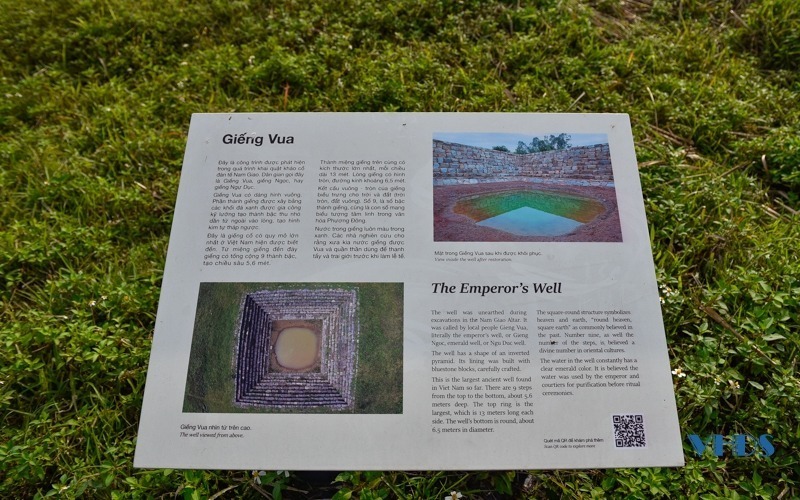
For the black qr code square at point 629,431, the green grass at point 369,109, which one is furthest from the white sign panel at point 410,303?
the green grass at point 369,109

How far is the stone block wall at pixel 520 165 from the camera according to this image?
2494 millimetres

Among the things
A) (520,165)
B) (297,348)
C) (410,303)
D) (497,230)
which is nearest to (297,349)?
(297,348)

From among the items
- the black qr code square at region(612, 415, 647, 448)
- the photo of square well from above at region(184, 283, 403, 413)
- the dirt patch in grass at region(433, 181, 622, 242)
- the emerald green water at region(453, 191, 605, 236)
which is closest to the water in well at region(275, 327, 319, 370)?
the photo of square well from above at region(184, 283, 403, 413)

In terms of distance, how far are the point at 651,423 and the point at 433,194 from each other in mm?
1235

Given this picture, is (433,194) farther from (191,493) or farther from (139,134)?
(139,134)

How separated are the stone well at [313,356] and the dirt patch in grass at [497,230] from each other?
1.61ft

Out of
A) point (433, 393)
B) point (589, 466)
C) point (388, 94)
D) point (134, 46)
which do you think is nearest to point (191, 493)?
point (433, 393)

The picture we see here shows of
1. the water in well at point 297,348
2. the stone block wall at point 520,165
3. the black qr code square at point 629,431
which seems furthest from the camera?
the stone block wall at point 520,165

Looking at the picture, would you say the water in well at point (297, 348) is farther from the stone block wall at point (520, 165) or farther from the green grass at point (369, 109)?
the stone block wall at point (520, 165)

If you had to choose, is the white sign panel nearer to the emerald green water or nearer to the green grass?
the emerald green water

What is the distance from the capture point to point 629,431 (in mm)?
2102

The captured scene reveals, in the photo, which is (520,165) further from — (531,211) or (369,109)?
(369,109)

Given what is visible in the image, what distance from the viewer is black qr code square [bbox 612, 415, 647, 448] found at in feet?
6.86

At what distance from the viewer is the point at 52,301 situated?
2734mm
